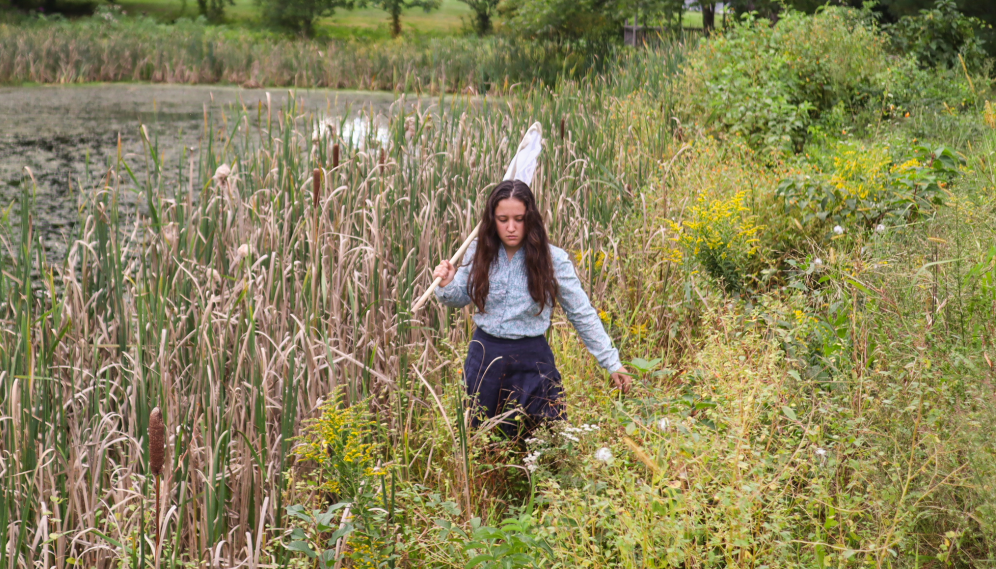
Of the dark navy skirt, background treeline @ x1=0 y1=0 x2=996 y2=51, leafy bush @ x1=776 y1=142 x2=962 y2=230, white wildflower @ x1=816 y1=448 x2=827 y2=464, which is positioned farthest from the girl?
background treeline @ x1=0 y1=0 x2=996 y2=51

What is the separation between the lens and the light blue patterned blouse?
2.46 metres

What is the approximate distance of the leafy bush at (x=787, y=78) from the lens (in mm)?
5820

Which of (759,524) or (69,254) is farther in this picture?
(69,254)

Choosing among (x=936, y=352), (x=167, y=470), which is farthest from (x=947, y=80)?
(x=167, y=470)

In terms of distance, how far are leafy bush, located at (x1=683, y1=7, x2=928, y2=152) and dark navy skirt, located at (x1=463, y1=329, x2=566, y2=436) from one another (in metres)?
3.67

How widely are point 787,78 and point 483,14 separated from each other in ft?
72.8

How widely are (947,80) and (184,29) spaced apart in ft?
68.2

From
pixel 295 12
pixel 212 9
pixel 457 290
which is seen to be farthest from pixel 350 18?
pixel 457 290

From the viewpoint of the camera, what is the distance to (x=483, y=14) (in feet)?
88.7

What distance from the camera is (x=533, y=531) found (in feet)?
6.17

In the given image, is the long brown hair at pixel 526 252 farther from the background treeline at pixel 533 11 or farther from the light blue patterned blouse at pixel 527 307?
the background treeline at pixel 533 11

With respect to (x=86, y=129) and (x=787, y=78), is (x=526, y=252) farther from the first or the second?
(x=86, y=129)

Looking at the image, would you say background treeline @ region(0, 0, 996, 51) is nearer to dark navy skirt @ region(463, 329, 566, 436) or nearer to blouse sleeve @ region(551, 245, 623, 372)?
blouse sleeve @ region(551, 245, 623, 372)

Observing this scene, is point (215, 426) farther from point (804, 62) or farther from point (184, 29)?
point (184, 29)
